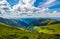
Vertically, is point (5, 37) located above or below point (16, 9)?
below

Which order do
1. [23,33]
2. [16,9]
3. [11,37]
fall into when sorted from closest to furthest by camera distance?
[11,37], [16,9], [23,33]

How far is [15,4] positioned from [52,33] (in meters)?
11.3

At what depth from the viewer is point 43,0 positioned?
32.5 meters

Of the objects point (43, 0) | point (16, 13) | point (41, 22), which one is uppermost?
point (43, 0)

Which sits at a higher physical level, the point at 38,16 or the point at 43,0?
the point at 43,0

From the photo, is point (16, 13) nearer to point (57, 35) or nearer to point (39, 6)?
point (39, 6)

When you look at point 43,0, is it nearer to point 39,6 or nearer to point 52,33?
point 39,6

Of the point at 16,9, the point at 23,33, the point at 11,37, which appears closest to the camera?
the point at 11,37

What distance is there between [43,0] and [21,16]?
214 inches

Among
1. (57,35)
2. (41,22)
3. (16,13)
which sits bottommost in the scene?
(57,35)

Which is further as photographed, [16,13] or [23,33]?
[23,33]

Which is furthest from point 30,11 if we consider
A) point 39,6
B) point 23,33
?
point 23,33

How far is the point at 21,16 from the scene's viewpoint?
32.8m

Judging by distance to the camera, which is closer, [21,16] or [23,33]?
[21,16]
